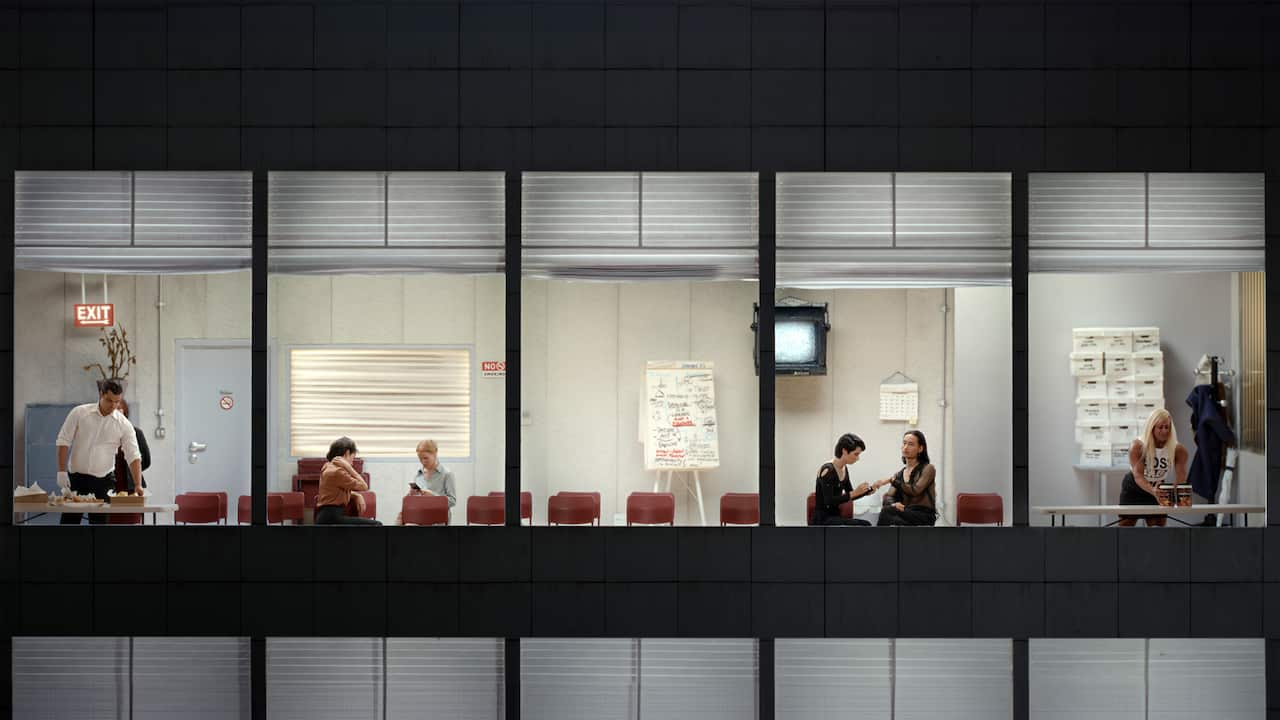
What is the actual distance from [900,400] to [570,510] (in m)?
3.17

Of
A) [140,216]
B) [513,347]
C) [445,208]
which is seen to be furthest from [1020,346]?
[140,216]

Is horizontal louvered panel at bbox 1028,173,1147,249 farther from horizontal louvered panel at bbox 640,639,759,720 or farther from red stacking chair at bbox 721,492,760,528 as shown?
horizontal louvered panel at bbox 640,639,759,720

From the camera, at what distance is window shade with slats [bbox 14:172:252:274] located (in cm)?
746

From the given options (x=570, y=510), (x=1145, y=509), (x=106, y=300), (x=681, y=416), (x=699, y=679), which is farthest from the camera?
(x=681, y=416)

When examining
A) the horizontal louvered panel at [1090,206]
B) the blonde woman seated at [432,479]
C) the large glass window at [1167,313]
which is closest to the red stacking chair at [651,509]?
the blonde woman seated at [432,479]

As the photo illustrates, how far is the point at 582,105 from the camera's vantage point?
7.34m

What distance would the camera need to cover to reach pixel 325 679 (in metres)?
7.49

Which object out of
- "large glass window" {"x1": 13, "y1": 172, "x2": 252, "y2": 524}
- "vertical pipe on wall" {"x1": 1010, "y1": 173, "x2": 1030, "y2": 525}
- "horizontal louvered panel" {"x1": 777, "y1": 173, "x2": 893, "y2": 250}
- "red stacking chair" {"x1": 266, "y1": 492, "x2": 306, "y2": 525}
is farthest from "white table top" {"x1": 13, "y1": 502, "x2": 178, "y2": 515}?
"vertical pipe on wall" {"x1": 1010, "y1": 173, "x2": 1030, "y2": 525}

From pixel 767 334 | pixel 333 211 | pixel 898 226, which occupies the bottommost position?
pixel 767 334

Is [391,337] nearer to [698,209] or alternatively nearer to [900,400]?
[698,209]

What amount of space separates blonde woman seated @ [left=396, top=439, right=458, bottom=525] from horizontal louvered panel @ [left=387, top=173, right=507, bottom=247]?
6.03 ft

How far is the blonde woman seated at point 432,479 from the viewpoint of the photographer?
7.76 meters

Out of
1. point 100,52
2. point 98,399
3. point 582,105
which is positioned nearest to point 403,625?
point 98,399

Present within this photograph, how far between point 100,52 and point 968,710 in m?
8.52
